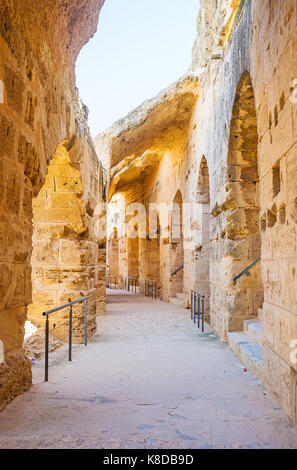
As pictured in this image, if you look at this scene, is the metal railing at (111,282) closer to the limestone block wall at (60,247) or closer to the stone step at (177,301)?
the stone step at (177,301)

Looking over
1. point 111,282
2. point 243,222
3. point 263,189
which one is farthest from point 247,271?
point 111,282

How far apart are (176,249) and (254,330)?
7.09 m

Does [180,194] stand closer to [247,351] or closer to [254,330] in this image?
[254,330]

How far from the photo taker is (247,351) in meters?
4.02

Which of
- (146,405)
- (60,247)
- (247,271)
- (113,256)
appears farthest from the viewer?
(113,256)

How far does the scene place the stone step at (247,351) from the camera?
3576 millimetres

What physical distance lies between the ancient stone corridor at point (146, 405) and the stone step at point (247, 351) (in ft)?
0.30

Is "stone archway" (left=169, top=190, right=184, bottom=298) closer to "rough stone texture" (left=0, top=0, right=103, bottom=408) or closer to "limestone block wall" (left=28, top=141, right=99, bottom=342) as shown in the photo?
"limestone block wall" (left=28, top=141, right=99, bottom=342)

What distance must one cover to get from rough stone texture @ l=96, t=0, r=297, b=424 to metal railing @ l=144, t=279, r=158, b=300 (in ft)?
4.02

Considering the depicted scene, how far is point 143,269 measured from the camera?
14984 millimetres
